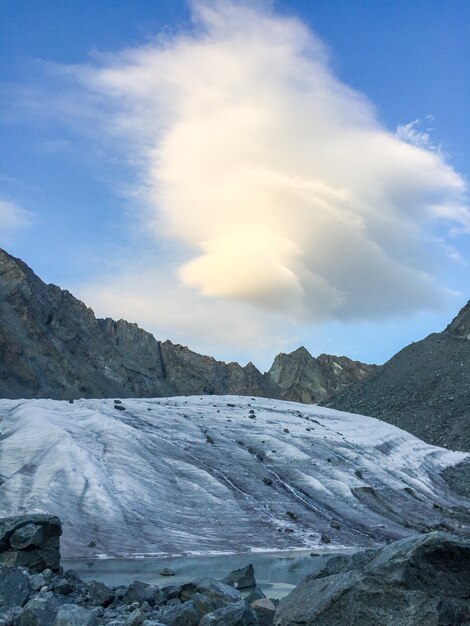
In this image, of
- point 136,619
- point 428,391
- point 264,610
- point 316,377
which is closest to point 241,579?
point 264,610

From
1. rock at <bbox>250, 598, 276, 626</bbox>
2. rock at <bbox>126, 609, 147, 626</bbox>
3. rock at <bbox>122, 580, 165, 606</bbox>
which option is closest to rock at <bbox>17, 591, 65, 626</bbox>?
rock at <bbox>126, 609, 147, 626</bbox>

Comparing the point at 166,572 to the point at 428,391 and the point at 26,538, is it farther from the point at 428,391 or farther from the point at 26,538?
the point at 428,391

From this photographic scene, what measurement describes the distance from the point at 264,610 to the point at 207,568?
9.75 m

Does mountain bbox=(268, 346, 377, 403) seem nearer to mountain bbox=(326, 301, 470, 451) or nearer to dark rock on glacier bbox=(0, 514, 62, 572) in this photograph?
mountain bbox=(326, 301, 470, 451)

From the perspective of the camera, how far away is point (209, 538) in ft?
84.7

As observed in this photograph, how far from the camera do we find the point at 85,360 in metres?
143

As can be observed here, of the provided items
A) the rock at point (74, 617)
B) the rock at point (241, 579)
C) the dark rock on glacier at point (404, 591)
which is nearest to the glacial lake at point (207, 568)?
the rock at point (241, 579)

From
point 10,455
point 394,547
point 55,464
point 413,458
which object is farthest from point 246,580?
point 413,458

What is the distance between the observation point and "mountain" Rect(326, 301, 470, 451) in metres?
83.2

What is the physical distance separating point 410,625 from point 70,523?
19.4 m

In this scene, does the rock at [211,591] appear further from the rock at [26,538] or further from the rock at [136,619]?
the rock at [26,538]

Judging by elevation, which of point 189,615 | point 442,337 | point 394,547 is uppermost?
point 442,337

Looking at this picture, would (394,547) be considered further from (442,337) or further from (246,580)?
(442,337)

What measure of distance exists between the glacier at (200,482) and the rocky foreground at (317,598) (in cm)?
1023
